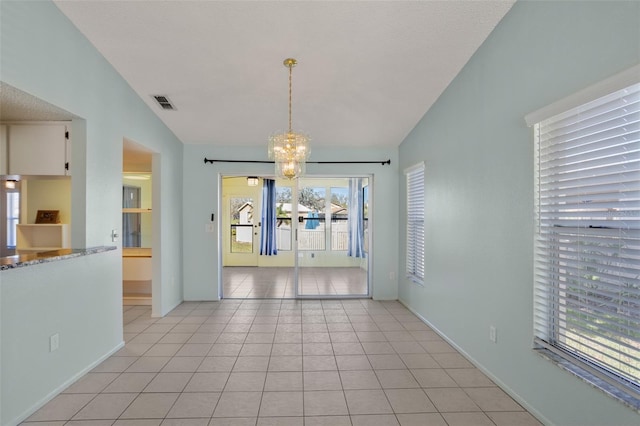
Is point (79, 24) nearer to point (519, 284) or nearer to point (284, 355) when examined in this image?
point (284, 355)

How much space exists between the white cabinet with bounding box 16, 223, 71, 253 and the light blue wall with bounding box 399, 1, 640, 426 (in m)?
4.99

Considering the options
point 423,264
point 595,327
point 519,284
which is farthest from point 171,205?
point 595,327

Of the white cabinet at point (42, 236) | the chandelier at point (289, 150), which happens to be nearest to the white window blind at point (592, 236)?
the chandelier at point (289, 150)

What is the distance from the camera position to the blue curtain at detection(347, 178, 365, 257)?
572 centimetres

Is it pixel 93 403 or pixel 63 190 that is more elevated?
pixel 63 190

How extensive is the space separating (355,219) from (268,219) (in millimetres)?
3205

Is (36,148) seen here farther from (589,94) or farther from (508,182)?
(589,94)

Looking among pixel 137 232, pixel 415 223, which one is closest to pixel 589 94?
pixel 415 223

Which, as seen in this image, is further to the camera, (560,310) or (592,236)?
(560,310)

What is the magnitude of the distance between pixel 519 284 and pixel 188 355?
9.98 ft

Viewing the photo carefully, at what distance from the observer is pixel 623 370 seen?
173 centimetres

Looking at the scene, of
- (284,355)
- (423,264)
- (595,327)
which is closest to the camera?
(595,327)

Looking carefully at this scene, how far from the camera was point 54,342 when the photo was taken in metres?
2.52

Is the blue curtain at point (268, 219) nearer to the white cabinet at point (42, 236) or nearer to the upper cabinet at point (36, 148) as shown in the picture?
the white cabinet at point (42, 236)
